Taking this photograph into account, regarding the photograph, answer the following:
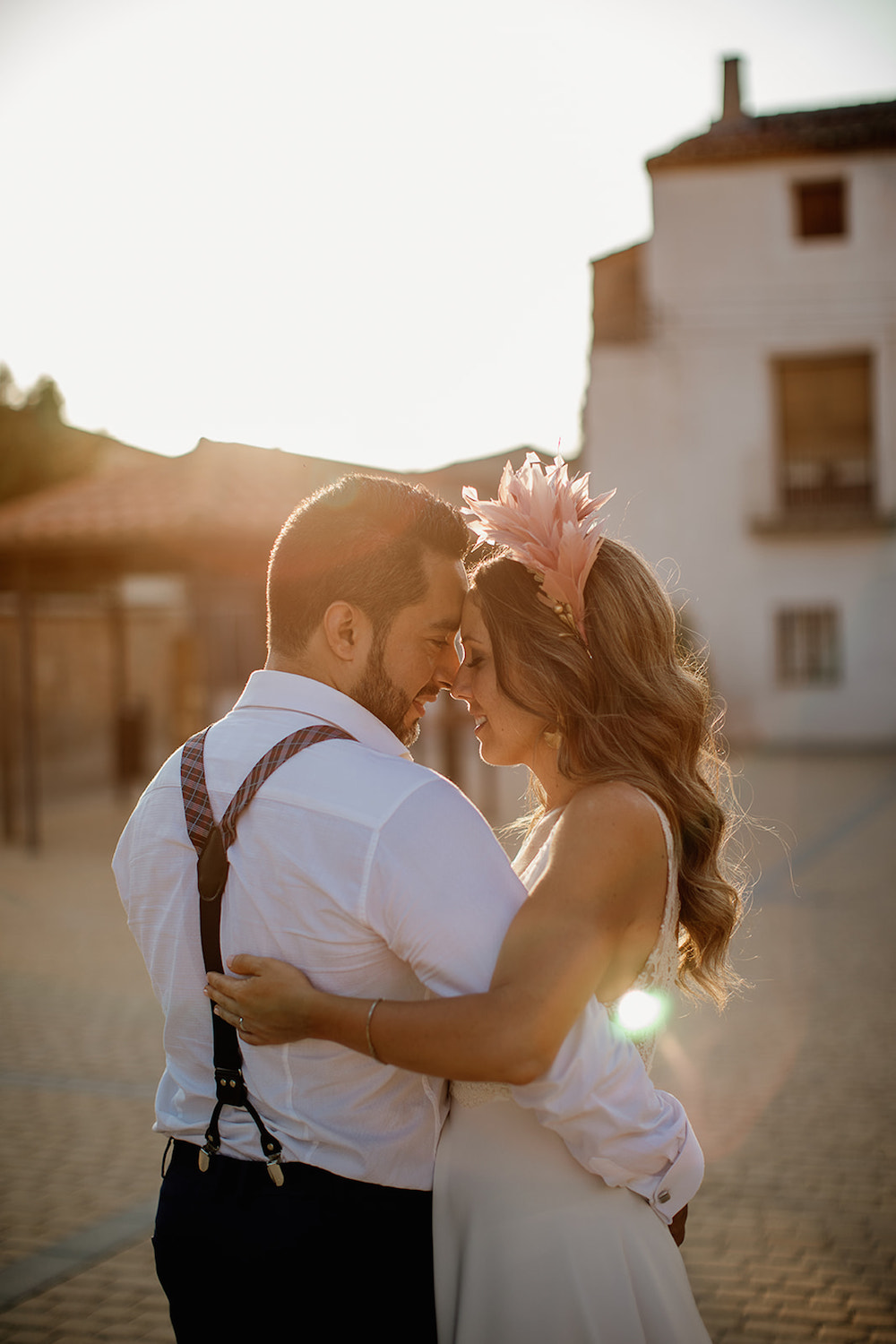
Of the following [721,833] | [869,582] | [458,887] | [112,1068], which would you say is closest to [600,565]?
[721,833]

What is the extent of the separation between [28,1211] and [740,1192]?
8.81 ft

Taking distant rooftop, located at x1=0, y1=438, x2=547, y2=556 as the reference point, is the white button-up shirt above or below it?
below

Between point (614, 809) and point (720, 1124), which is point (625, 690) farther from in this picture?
point (720, 1124)

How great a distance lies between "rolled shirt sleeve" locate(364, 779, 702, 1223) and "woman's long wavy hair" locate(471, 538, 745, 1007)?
18.3 inches

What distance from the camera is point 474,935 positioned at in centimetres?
170

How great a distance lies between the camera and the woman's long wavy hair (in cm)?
221

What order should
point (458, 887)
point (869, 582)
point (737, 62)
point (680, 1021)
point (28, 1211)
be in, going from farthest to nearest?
point (737, 62) < point (869, 582) < point (680, 1021) < point (28, 1211) < point (458, 887)

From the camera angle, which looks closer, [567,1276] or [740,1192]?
[567,1276]

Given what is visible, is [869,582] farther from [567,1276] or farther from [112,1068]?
[567,1276]

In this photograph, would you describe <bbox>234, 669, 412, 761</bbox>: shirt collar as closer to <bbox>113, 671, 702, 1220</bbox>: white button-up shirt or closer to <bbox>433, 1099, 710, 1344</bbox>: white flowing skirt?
<bbox>113, 671, 702, 1220</bbox>: white button-up shirt

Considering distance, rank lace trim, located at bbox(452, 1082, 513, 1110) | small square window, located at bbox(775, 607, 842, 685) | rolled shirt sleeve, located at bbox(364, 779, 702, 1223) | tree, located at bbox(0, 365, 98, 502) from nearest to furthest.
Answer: rolled shirt sleeve, located at bbox(364, 779, 702, 1223) < lace trim, located at bbox(452, 1082, 513, 1110) < small square window, located at bbox(775, 607, 842, 685) < tree, located at bbox(0, 365, 98, 502)

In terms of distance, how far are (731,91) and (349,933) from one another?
29463 millimetres

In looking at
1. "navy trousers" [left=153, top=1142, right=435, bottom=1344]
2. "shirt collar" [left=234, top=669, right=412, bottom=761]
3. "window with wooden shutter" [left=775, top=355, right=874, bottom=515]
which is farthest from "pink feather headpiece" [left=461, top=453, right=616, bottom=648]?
"window with wooden shutter" [left=775, top=355, right=874, bottom=515]

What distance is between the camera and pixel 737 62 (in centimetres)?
2739
